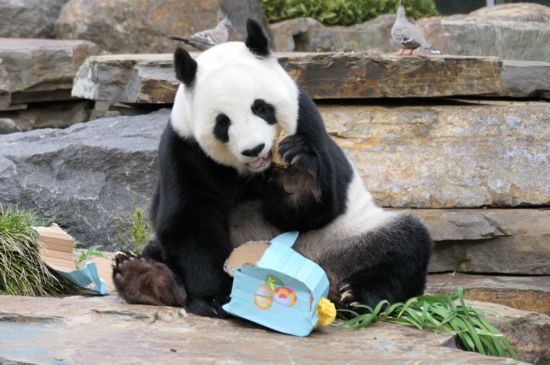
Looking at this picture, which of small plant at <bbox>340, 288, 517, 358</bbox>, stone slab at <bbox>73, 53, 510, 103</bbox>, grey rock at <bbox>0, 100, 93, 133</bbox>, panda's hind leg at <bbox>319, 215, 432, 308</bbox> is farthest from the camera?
grey rock at <bbox>0, 100, 93, 133</bbox>

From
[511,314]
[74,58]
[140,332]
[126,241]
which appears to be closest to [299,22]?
[74,58]

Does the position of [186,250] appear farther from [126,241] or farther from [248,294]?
[126,241]

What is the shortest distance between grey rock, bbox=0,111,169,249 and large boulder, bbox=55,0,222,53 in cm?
450

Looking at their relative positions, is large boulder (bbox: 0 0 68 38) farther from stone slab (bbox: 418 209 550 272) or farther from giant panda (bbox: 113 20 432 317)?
giant panda (bbox: 113 20 432 317)

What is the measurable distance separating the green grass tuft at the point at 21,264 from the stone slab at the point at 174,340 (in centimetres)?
46

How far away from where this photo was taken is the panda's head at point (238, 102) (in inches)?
164

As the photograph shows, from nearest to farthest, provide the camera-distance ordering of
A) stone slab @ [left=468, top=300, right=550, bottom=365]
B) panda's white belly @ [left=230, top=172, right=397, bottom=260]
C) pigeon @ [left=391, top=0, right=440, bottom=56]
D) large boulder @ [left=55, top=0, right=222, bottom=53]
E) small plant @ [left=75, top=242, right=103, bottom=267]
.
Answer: panda's white belly @ [left=230, top=172, right=397, bottom=260] < stone slab @ [left=468, top=300, right=550, bottom=365] < small plant @ [left=75, top=242, right=103, bottom=267] < pigeon @ [left=391, top=0, right=440, bottom=56] < large boulder @ [left=55, top=0, right=222, bottom=53]

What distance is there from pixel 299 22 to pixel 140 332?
929cm

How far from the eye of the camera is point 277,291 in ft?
14.0

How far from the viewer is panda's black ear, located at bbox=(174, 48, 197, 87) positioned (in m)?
4.34

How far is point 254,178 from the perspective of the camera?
4562mm

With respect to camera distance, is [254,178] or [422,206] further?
[422,206]

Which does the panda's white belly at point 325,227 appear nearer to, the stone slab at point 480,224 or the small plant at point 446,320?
the small plant at point 446,320

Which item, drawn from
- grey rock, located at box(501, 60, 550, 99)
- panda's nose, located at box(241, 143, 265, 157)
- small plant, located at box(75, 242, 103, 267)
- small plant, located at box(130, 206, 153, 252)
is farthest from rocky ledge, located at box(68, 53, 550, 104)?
panda's nose, located at box(241, 143, 265, 157)
